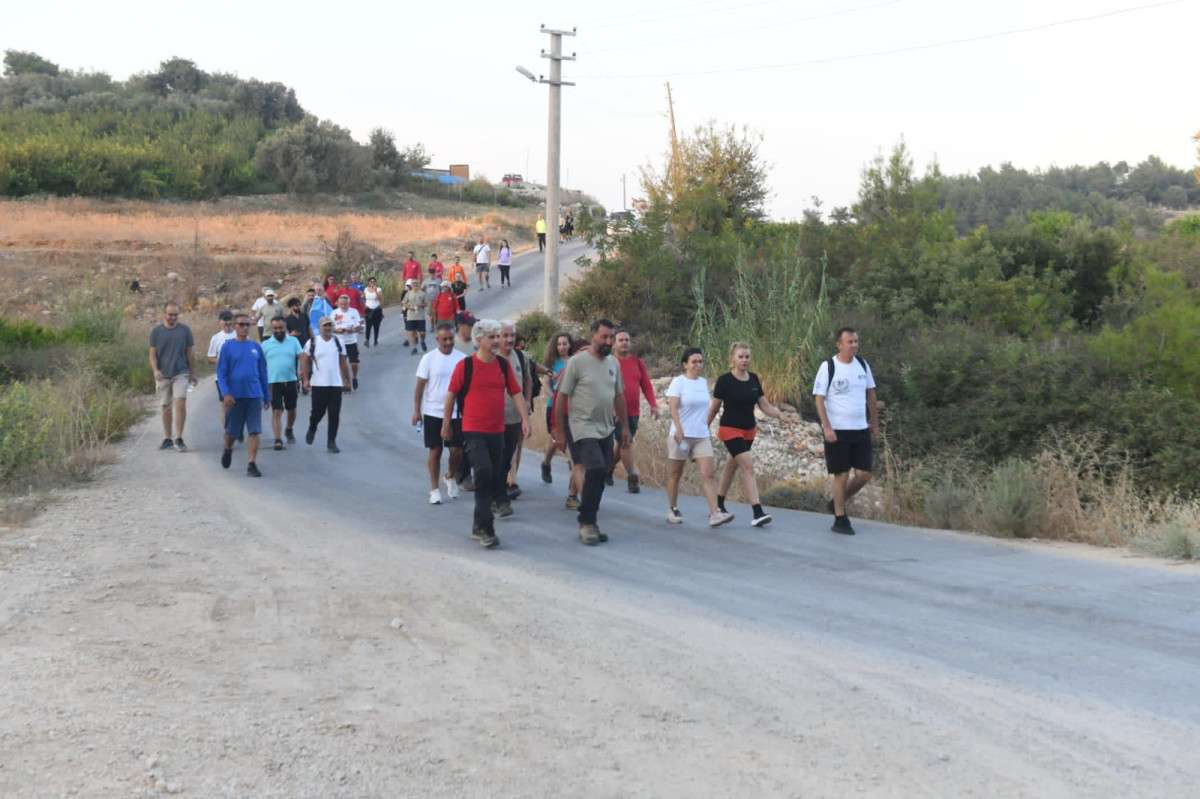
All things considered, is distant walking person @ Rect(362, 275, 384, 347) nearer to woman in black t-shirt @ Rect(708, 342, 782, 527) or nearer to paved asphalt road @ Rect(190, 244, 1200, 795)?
paved asphalt road @ Rect(190, 244, 1200, 795)

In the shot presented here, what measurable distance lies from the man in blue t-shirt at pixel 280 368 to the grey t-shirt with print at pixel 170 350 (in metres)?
1.07

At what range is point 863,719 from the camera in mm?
6207

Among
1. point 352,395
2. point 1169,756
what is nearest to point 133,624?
point 1169,756

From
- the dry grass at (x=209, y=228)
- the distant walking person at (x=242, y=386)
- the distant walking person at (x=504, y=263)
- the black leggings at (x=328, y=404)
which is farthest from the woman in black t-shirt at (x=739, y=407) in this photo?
the dry grass at (x=209, y=228)

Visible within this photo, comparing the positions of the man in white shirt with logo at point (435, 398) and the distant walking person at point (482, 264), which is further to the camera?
the distant walking person at point (482, 264)

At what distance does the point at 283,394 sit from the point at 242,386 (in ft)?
7.83

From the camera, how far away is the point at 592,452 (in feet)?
36.3

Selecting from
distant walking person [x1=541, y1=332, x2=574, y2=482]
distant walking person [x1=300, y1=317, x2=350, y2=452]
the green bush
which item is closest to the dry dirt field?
distant walking person [x1=300, y1=317, x2=350, y2=452]

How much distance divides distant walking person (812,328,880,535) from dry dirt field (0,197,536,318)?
33.8 m

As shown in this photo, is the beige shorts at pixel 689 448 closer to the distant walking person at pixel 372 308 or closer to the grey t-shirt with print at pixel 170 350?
the grey t-shirt with print at pixel 170 350

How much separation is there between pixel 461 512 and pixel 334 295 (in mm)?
16117

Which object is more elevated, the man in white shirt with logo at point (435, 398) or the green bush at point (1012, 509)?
the man in white shirt with logo at point (435, 398)

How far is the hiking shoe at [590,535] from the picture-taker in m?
11.0

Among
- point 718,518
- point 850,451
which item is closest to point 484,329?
point 718,518
